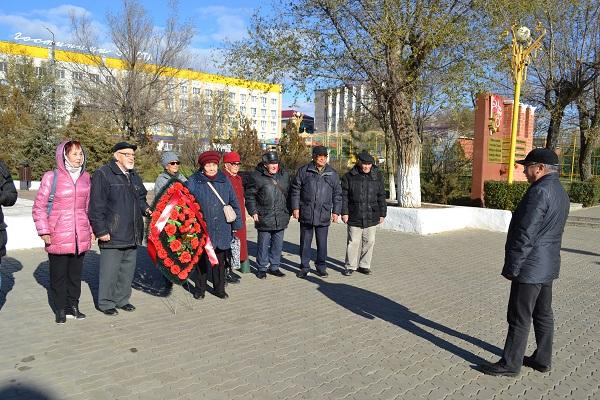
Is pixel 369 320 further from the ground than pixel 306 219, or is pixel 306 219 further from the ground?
pixel 306 219

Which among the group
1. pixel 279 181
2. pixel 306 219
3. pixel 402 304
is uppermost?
pixel 279 181

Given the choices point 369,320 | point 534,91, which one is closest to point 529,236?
point 369,320

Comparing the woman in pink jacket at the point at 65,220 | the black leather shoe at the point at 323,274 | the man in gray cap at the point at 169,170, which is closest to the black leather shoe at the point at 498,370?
the black leather shoe at the point at 323,274

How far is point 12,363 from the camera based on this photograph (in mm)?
3805

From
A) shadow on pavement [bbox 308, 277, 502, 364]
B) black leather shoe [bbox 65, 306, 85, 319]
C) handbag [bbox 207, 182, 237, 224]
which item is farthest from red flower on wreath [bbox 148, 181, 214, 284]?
shadow on pavement [bbox 308, 277, 502, 364]

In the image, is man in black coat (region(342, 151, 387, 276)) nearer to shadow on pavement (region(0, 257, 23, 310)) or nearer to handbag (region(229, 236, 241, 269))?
handbag (region(229, 236, 241, 269))

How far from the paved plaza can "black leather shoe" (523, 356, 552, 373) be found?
0.06m

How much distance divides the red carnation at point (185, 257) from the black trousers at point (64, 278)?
3.16 feet

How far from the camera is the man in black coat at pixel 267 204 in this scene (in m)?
6.77

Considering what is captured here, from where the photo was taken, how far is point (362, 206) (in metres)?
7.09

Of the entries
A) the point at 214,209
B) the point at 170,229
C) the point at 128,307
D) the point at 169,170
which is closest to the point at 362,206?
the point at 214,209

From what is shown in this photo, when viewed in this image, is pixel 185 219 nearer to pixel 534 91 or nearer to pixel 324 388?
pixel 324 388

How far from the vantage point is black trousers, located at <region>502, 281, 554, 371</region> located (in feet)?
12.2

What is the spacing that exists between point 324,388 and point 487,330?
2.19 metres
